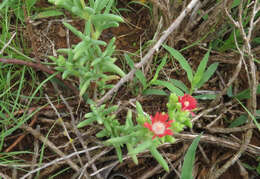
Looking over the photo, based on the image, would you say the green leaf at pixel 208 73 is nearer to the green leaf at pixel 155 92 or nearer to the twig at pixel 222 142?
the green leaf at pixel 155 92

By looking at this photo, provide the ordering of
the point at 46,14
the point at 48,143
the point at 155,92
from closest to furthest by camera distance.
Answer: the point at 48,143 < the point at 155,92 < the point at 46,14

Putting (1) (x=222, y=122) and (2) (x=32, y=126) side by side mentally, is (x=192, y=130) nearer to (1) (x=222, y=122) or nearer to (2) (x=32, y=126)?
(1) (x=222, y=122)

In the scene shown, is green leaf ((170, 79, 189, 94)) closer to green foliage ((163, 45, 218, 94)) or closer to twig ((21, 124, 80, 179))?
green foliage ((163, 45, 218, 94))

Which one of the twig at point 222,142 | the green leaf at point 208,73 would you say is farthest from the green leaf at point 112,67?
the green leaf at point 208,73

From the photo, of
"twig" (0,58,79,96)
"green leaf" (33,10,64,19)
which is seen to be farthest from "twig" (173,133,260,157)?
"green leaf" (33,10,64,19)

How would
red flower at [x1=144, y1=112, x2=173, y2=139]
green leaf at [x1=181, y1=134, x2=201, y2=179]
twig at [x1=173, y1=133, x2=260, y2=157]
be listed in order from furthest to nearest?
twig at [x1=173, y1=133, x2=260, y2=157]
green leaf at [x1=181, y1=134, x2=201, y2=179]
red flower at [x1=144, y1=112, x2=173, y2=139]

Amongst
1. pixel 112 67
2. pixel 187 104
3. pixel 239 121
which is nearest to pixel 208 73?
pixel 239 121

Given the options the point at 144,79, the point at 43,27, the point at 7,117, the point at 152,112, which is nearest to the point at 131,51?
the point at 144,79

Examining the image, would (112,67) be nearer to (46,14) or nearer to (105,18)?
(105,18)

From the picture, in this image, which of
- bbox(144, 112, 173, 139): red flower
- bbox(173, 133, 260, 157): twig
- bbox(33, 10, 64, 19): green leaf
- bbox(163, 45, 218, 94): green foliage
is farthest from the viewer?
bbox(33, 10, 64, 19): green leaf
